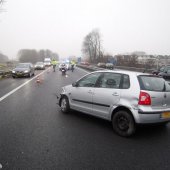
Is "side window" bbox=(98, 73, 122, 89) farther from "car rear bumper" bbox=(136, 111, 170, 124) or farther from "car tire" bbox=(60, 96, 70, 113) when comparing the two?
"car tire" bbox=(60, 96, 70, 113)

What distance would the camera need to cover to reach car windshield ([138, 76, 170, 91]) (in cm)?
525

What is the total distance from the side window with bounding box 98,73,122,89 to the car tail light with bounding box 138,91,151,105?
723 millimetres

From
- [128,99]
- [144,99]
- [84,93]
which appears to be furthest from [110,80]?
[144,99]

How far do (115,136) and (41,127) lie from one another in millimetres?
1934

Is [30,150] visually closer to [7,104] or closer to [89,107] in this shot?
[89,107]

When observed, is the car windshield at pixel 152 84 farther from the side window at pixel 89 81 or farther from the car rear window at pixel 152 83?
the side window at pixel 89 81

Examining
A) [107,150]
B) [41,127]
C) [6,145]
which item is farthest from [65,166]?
[41,127]

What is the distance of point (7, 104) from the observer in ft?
29.0

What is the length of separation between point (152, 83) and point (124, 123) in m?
1.20

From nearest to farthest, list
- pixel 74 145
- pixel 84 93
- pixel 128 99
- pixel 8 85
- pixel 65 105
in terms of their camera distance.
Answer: pixel 74 145, pixel 128 99, pixel 84 93, pixel 65 105, pixel 8 85

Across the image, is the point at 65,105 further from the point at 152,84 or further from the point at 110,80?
the point at 152,84

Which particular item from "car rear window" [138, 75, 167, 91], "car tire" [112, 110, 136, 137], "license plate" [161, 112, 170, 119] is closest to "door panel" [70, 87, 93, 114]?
"car tire" [112, 110, 136, 137]

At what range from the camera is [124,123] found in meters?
5.27

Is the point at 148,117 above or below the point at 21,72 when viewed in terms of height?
above
